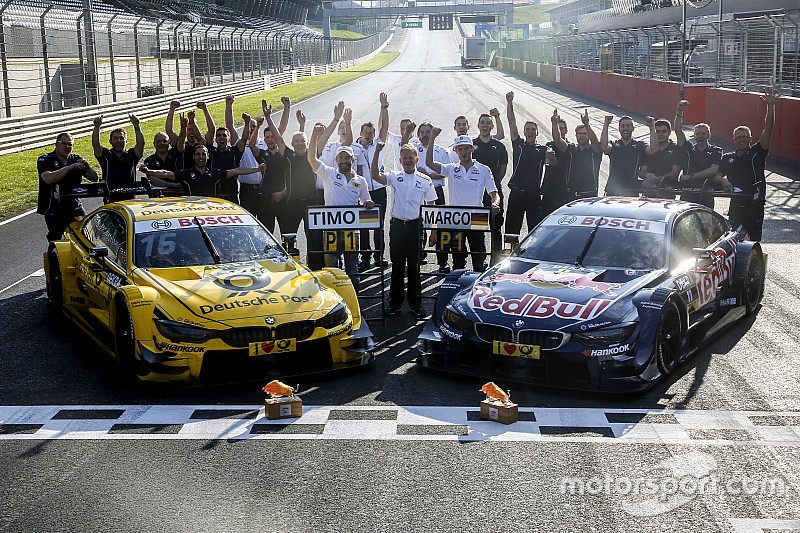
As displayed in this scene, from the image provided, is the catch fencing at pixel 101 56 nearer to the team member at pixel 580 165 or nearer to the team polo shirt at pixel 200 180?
the team polo shirt at pixel 200 180

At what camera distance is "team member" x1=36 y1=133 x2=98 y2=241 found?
12547 millimetres

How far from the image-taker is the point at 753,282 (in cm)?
1071

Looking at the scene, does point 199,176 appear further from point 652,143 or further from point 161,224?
point 652,143

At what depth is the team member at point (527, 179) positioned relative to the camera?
12773 mm

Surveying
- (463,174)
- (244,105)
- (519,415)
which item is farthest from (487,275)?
(244,105)

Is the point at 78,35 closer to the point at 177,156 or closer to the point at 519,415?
the point at 177,156

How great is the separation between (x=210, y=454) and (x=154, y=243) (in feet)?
10.6

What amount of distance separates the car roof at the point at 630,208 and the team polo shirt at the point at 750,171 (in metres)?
2.94

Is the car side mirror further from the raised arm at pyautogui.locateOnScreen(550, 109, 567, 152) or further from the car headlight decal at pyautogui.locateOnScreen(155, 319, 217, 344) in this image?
the raised arm at pyautogui.locateOnScreen(550, 109, 567, 152)

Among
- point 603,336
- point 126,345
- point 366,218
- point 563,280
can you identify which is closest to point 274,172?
point 366,218

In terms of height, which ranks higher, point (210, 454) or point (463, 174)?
point (463, 174)

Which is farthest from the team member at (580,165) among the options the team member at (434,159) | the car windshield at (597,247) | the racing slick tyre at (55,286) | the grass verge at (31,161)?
the grass verge at (31,161)

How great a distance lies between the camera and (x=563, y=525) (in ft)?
18.6

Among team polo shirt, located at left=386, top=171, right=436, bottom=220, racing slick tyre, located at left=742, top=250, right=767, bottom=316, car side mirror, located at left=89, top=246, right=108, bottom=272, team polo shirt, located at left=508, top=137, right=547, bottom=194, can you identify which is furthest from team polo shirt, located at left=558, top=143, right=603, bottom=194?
car side mirror, located at left=89, top=246, right=108, bottom=272
